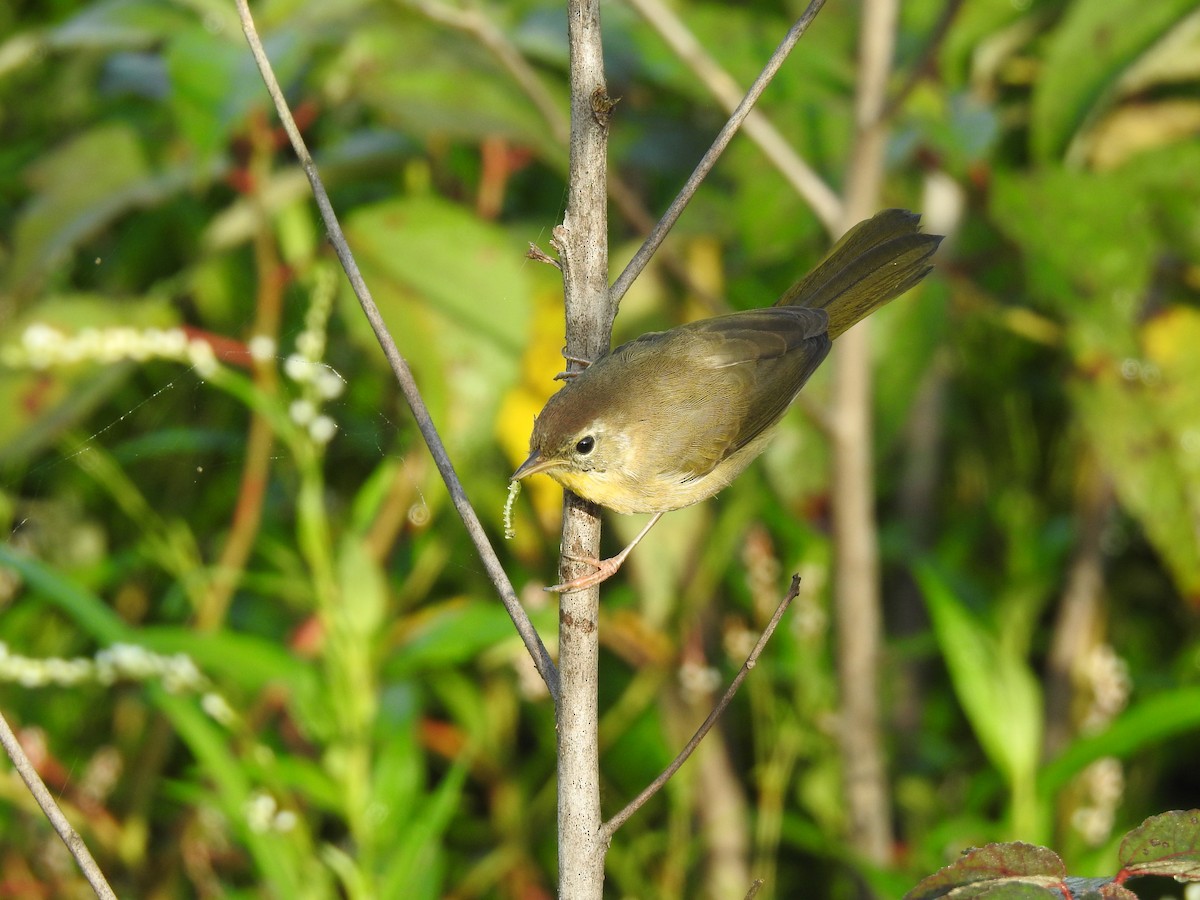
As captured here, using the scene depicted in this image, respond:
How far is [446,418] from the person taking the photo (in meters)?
2.64

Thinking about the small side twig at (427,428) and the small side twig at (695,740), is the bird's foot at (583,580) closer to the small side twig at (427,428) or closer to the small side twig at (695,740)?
the small side twig at (427,428)

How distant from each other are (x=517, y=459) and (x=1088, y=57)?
1.60 metres

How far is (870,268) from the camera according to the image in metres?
2.32

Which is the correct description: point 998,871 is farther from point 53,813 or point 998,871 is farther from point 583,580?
point 53,813

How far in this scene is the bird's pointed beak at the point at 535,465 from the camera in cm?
195

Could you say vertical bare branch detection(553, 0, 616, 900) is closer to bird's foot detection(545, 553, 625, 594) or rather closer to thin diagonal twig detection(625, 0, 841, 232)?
bird's foot detection(545, 553, 625, 594)

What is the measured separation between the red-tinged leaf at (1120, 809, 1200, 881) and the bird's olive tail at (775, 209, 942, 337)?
133 cm

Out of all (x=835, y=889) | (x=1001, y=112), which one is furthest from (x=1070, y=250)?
(x=835, y=889)

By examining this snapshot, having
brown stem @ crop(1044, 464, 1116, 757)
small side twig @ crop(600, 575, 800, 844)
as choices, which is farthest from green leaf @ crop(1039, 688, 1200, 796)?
small side twig @ crop(600, 575, 800, 844)

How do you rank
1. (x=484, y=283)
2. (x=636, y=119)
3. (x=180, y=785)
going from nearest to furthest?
1. (x=180, y=785)
2. (x=484, y=283)
3. (x=636, y=119)

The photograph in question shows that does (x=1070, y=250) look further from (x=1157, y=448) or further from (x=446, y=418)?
(x=446, y=418)

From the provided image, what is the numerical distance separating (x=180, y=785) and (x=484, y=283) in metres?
1.23

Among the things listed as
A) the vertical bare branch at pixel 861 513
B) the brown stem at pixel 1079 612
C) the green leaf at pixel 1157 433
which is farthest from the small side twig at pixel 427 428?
the brown stem at pixel 1079 612

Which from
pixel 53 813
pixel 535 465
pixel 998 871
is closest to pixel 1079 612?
pixel 535 465
